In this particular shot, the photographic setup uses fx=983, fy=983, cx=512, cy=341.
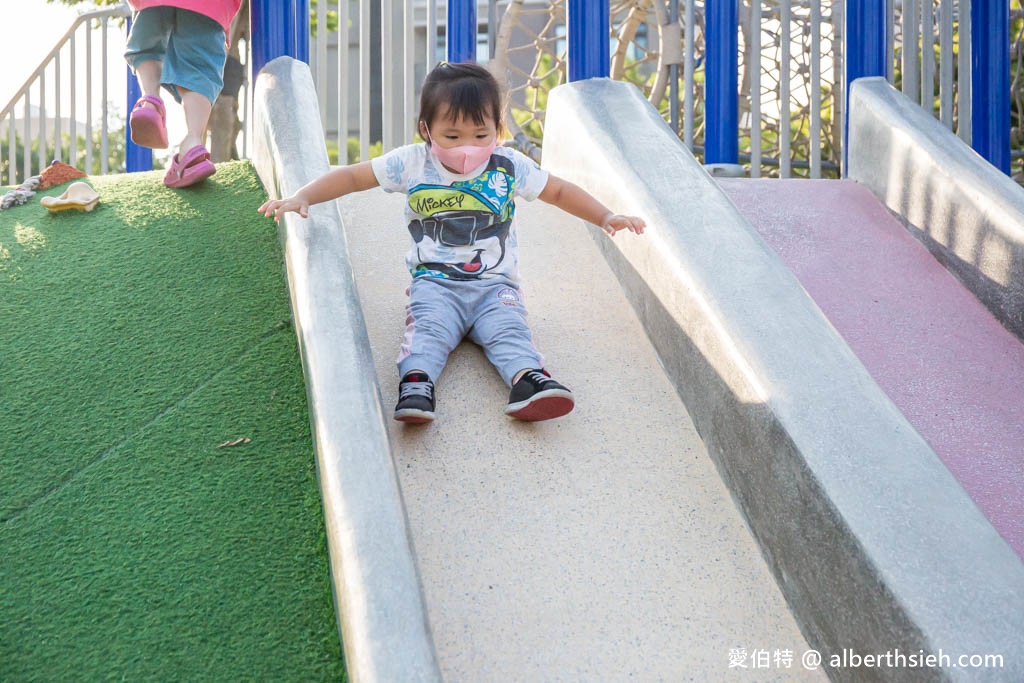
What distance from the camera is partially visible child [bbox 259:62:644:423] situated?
8.64 ft

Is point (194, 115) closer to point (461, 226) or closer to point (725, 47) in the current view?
point (461, 226)

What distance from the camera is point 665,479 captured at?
2340 millimetres

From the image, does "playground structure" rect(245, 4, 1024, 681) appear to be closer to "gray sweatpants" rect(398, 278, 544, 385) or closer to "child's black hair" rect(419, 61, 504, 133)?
"gray sweatpants" rect(398, 278, 544, 385)

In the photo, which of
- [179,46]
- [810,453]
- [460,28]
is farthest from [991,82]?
[179,46]

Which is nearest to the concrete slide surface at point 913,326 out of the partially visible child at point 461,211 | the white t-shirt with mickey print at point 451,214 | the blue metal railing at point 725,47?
the blue metal railing at point 725,47

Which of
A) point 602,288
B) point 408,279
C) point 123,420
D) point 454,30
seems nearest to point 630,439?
point 602,288

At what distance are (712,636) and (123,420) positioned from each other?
1.48 meters

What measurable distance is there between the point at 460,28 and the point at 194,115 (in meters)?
1.11

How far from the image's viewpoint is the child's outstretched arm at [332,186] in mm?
2645

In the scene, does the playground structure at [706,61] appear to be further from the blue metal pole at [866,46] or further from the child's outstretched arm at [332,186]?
the child's outstretched arm at [332,186]

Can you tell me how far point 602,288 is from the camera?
3.12 m

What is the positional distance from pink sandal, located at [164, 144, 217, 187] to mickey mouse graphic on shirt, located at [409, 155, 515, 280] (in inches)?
46.4

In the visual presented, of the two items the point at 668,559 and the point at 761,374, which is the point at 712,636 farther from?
the point at 761,374

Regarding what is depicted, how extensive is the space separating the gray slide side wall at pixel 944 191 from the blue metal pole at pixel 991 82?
65 cm
